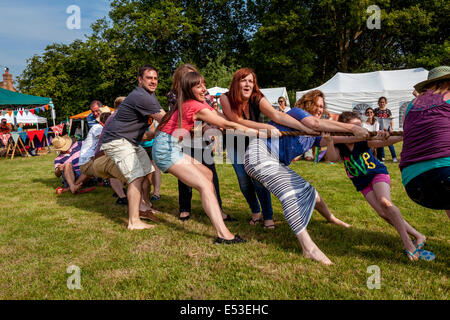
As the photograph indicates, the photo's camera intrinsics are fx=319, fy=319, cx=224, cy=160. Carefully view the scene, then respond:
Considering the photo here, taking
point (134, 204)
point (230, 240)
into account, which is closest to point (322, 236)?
point (230, 240)

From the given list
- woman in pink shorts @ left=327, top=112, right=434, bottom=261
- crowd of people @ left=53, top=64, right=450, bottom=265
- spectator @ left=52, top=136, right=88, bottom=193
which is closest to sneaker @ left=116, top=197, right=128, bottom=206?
crowd of people @ left=53, top=64, right=450, bottom=265

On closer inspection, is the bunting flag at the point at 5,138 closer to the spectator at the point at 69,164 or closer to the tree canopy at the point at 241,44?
the spectator at the point at 69,164

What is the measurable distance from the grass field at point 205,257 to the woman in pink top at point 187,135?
376mm

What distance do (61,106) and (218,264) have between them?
32.4m

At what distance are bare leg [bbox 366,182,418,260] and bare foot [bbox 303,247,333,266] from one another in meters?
0.75

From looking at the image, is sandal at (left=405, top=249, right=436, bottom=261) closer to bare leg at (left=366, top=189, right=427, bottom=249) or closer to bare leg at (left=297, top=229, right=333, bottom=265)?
bare leg at (left=366, top=189, right=427, bottom=249)

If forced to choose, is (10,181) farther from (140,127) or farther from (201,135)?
(201,135)

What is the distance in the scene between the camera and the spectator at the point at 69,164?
6020 millimetres

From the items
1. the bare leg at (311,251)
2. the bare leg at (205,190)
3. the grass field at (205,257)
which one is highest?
the bare leg at (205,190)

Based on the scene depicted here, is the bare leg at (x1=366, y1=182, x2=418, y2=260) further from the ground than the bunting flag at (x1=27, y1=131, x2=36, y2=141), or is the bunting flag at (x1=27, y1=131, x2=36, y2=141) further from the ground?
the bunting flag at (x1=27, y1=131, x2=36, y2=141)

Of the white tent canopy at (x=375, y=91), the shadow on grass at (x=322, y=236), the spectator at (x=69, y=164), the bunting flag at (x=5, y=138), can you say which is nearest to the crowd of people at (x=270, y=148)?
the shadow on grass at (x=322, y=236)

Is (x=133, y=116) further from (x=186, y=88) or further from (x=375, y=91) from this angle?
(x=375, y=91)

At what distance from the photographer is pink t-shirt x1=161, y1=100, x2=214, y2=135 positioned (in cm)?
331

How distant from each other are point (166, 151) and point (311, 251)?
5.76 ft
